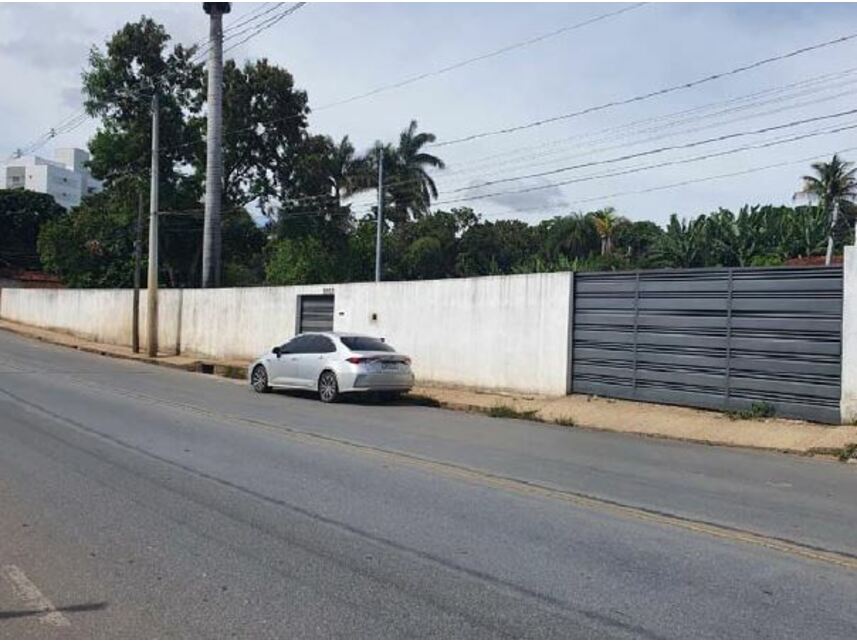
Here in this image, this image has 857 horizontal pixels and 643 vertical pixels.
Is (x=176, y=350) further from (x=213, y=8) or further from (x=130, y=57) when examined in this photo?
(x=130, y=57)

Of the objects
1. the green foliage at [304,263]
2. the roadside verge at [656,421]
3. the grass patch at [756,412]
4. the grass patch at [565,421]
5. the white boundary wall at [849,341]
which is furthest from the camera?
the green foliage at [304,263]

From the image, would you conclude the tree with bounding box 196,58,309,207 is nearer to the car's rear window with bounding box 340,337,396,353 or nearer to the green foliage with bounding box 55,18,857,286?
the green foliage with bounding box 55,18,857,286

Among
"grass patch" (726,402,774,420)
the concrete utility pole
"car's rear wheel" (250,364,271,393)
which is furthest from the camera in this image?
the concrete utility pole

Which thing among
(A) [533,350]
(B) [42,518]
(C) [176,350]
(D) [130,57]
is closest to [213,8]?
(C) [176,350]

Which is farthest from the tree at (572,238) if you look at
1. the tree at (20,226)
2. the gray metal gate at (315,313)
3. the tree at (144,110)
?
the gray metal gate at (315,313)

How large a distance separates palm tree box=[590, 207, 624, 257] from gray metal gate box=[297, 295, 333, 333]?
4711cm

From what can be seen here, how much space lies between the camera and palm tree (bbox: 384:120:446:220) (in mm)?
55281

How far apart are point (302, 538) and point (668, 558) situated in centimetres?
264

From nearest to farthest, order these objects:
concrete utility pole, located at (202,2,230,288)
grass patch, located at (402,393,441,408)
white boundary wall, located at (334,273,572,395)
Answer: white boundary wall, located at (334,273,572,395) → grass patch, located at (402,393,441,408) → concrete utility pole, located at (202,2,230,288)

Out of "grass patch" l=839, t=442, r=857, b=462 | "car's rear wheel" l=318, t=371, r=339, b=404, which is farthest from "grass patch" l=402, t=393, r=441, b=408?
"grass patch" l=839, t=442, r=857, b=462

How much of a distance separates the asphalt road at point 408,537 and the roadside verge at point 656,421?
0.73m

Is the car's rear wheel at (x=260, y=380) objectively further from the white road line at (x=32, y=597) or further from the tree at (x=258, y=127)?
the tree at (x=258, y=127)

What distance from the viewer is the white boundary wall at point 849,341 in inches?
508

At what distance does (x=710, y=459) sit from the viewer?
11445 millimetres
